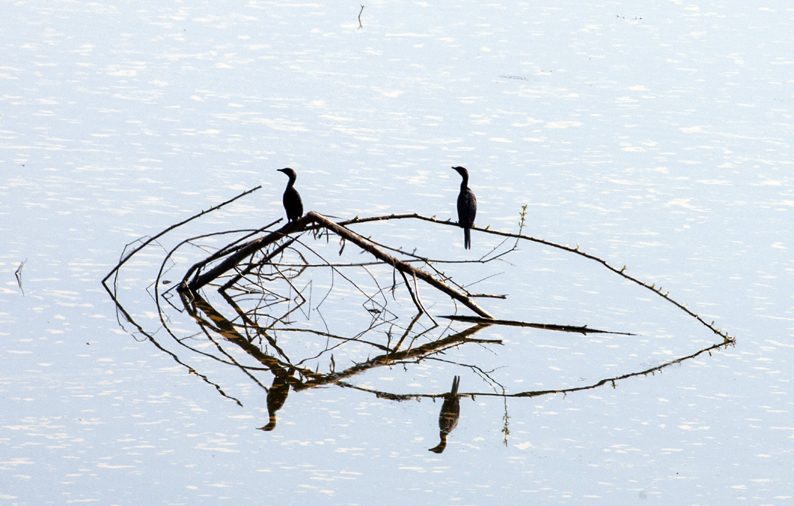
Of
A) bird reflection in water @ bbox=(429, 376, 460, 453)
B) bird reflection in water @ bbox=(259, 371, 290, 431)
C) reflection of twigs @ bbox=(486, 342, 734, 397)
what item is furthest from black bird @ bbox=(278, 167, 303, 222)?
reflection of twigs @ bbox=(486, 342, 734, 397)

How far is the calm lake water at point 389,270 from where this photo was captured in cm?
636

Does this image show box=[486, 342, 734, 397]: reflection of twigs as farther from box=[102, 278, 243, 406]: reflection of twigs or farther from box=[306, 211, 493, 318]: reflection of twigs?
box=[102, 278, 243, 406]: reflection of twigs

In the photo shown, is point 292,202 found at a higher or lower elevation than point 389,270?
higher

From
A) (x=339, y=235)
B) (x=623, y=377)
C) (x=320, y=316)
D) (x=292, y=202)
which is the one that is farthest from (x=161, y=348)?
(x=623, y=377)

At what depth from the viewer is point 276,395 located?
7.16m

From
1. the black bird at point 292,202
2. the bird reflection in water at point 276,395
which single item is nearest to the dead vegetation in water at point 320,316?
the bird reflection in water at point 276,395

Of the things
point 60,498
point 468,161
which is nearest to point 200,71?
point 468,161

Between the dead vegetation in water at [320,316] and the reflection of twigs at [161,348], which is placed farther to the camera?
the dead vegetation in water at [320,316]

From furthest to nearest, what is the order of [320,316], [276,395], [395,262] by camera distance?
1. [320,316]
2. [395,262]
3. [276,395]

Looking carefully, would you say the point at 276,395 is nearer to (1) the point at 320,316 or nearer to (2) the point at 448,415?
(2) the point at 448,415

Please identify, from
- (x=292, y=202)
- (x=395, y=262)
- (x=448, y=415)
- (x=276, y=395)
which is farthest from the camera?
(x=292, y=202)

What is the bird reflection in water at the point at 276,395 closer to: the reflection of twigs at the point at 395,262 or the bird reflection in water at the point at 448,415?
the bird reflection in water at the point at 448,415

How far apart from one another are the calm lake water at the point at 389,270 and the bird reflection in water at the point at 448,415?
0.05 meters

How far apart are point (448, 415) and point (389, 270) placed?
9.21ft
